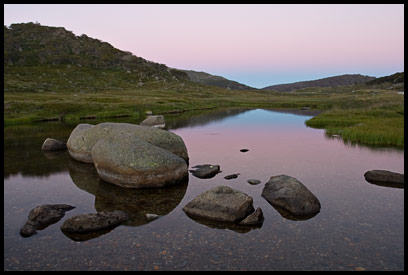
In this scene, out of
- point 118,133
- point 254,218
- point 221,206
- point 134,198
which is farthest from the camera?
point 118,133

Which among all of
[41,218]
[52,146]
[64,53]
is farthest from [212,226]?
[64,53]

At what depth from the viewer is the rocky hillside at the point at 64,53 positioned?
470 ft

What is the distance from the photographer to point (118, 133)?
75.8 feet

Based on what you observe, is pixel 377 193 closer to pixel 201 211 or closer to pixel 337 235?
pixel 337 235

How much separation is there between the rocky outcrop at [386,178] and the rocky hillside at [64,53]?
139960 millimetres

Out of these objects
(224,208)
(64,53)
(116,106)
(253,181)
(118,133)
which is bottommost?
(253,181)

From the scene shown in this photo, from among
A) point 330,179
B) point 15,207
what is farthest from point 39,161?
point 330,179

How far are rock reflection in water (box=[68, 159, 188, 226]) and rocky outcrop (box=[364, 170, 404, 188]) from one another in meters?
11.2

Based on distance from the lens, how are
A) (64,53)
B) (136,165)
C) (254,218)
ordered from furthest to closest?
(64,53) → (136,165) → (254,218)

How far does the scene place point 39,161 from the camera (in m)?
24.6

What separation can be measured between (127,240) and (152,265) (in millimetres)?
2050

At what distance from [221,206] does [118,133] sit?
12.3 meters

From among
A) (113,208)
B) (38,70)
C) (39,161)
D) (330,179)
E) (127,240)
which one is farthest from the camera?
(38,70)

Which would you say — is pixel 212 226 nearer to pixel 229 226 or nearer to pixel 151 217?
pixel 229 226
